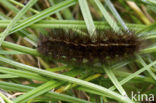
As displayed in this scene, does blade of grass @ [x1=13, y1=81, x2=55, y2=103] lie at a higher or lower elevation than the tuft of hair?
lower

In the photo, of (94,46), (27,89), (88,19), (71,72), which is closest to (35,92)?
(27,89)

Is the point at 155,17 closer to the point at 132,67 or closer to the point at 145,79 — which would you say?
the point at 132,67

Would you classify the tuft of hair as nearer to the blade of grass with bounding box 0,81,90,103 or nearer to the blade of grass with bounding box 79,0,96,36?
the blade of grass with bounding box 79,0,96,36

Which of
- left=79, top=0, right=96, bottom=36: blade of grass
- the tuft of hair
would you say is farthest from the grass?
the tuft of hair

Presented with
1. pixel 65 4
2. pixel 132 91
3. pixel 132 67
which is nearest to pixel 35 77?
pixel 65 4

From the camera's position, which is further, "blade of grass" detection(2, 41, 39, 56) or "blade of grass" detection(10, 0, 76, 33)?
"blade of grass" detection(10, 0, 76, 33)

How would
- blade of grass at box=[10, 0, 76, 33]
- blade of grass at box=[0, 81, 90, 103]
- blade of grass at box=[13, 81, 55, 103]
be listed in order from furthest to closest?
blade of grass at box=[10, 0, 76, 33] < blade of grass at box=[0, 81, 90, 103] < blade of grass at box=[13, 81, 55, 103]

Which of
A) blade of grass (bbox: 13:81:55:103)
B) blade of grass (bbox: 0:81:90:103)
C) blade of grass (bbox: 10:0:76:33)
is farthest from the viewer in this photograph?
blade of grass (bbox: 10:0:76:33)

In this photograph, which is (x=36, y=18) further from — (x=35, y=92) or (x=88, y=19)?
(x=35, y=92)

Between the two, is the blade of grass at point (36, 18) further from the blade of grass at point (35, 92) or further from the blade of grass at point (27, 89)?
the blade of grass at point (35, 92)
